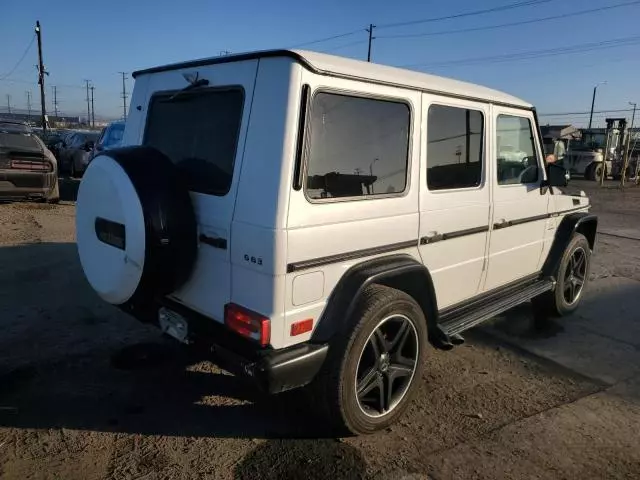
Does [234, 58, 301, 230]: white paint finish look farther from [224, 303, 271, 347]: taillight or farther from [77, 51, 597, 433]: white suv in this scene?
[224, 303, 271, 347]: taillight

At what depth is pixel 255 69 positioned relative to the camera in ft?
8.36

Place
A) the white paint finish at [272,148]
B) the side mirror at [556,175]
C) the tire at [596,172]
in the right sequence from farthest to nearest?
the tire at [596,172] → the side mirror at [556,175] → the white paint finish at [272,148]

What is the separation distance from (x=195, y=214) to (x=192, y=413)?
1.31m

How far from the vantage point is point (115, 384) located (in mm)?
3443

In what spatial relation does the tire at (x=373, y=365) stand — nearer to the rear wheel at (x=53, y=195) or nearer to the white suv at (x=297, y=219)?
the white suv at (x=297, y=219)

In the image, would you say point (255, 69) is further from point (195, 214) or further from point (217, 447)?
point (217, 447)

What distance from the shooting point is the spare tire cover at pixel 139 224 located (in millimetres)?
2600

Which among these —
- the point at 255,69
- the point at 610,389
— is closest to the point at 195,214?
the point at 255,69

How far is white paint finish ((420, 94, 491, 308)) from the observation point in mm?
3164

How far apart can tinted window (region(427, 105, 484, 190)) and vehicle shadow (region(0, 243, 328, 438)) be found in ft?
5.57

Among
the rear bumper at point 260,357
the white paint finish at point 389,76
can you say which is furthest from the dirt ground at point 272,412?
the white paint finish at point 389,76

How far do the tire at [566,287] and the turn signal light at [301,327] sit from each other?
323 centimetres

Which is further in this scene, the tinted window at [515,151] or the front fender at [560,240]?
the front fender at [560,240]

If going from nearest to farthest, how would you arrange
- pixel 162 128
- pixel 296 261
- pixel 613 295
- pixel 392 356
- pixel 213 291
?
pixel 296 261, pixel 213 291, pixel 392 356, pixel 162 128, pixel 613 295
